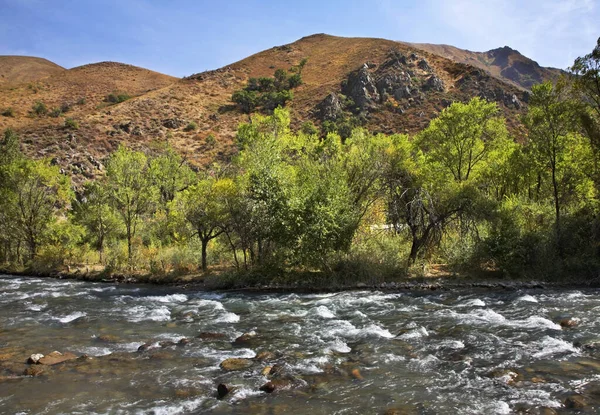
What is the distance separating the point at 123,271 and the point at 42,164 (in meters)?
11.3

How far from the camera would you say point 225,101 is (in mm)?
86750

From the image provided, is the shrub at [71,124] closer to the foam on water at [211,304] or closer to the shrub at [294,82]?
the shrub at [294,82]

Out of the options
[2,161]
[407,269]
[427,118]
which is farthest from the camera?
[427,118]

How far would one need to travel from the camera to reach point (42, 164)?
31.0m

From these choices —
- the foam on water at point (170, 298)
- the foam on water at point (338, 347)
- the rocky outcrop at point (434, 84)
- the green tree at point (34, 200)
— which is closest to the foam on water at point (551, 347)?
the foam on water at point (338, 347)

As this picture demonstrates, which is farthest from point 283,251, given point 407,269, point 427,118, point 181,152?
point 427,118

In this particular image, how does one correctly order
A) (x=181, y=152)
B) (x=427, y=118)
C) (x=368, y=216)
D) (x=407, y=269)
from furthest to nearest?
1. (x=427, y=118)
2. (x=181, y=152)
3. (x=368, y=216)
4. (x=407, y=269)

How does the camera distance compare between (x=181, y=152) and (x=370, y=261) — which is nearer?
(x=370, y=261)

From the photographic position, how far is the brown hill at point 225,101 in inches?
2549

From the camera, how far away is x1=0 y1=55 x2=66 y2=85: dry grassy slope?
4879 inches

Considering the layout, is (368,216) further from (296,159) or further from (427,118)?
(427,118)

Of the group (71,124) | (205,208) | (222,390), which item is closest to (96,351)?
(222,390)

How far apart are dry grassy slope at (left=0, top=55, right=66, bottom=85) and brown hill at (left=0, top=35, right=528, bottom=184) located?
32.9m

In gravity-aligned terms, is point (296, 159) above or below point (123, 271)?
above
